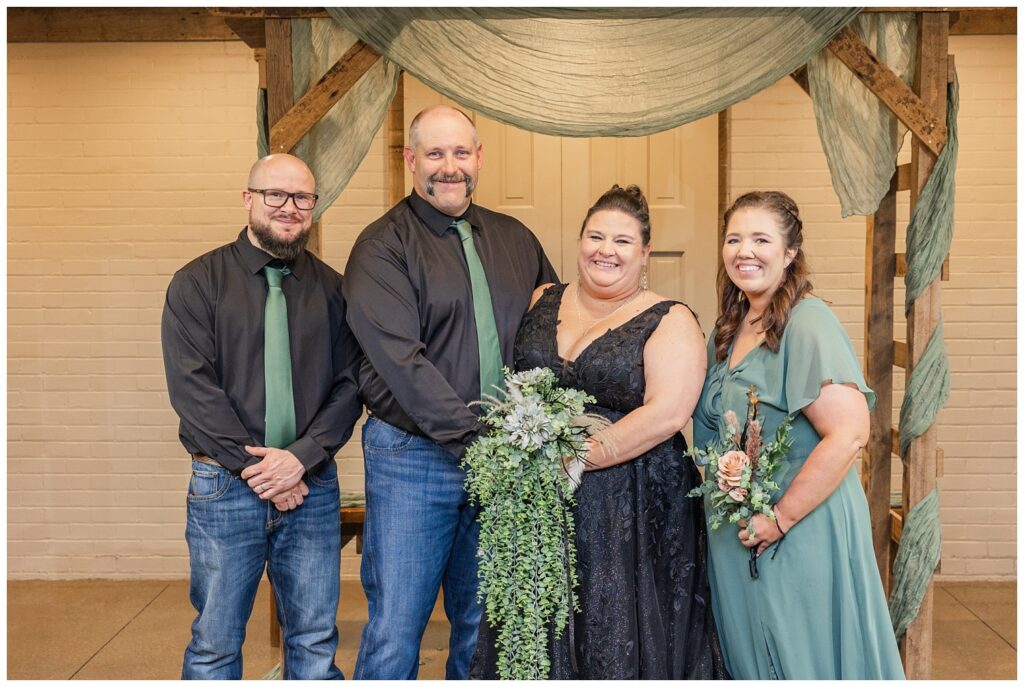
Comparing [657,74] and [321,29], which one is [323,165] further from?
[657,74]

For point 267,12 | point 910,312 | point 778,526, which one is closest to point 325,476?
point 778,526

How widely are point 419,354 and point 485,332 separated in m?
0.23

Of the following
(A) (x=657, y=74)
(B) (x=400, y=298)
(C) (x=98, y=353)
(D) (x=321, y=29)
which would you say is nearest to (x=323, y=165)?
(D) (x=321, y=29)

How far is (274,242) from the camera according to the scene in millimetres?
3115

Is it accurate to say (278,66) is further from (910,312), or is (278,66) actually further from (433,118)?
(910,312)

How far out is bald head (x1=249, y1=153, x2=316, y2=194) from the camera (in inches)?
123

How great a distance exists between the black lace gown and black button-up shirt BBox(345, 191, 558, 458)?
29 centimetres

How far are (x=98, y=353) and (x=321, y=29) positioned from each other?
104 inches

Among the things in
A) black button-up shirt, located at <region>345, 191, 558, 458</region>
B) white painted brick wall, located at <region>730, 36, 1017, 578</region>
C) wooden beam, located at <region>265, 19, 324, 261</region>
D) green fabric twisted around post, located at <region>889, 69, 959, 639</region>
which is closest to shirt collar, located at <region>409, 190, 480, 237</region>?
black button-up shirt, located at <region>345, 191, 558, 458</region>

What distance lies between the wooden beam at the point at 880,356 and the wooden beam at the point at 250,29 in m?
2.49

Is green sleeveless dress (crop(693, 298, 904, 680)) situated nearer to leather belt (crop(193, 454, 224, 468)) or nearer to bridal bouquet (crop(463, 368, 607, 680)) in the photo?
bridal bouquet (crop(463, 368, 607, 680))

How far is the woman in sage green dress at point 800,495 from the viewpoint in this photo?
2.69m

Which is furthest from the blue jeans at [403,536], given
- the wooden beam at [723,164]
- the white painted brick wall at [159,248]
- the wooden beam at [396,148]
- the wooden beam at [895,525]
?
the wooden beam at [723,164]

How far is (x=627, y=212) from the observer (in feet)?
9.62
